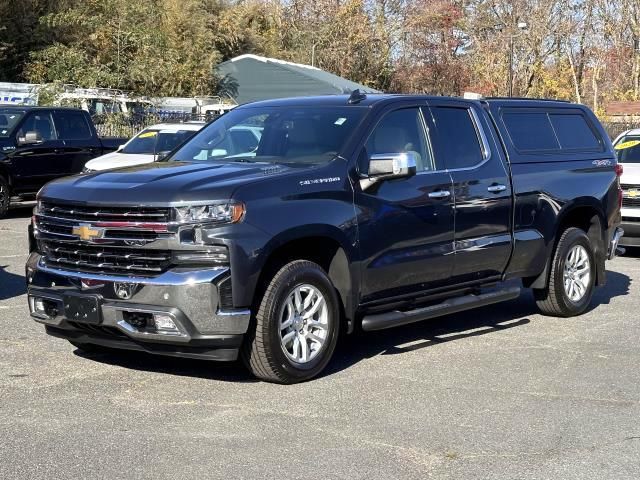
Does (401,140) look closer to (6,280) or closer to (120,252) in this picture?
(120,252)

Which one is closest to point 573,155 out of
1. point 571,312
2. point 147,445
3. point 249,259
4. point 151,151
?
point 571,312

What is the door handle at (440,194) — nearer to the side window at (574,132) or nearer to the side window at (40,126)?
the side window at (574,132)

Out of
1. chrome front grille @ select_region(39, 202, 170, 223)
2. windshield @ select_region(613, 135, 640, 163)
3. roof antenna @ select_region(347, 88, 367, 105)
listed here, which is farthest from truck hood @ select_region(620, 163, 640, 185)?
chrome front grille @ select_region(39, 202, 170, 223)

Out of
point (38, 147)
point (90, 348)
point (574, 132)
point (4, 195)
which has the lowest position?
point (90, 348)

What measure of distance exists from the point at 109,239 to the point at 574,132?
5.05m

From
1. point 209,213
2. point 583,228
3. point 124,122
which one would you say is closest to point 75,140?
point 124,122

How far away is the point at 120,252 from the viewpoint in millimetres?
5934

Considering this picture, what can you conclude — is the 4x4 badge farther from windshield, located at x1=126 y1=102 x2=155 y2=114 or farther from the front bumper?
windshield, located at x1=126 y1=102 x2=155 y2=114

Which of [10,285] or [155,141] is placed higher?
[155,141]

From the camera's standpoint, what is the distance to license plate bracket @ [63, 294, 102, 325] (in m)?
5.91

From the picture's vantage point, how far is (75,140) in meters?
17.2

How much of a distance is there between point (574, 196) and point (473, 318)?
1464 mm

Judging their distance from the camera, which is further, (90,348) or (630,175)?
(630,175)

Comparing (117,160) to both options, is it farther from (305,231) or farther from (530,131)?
(305,231)
